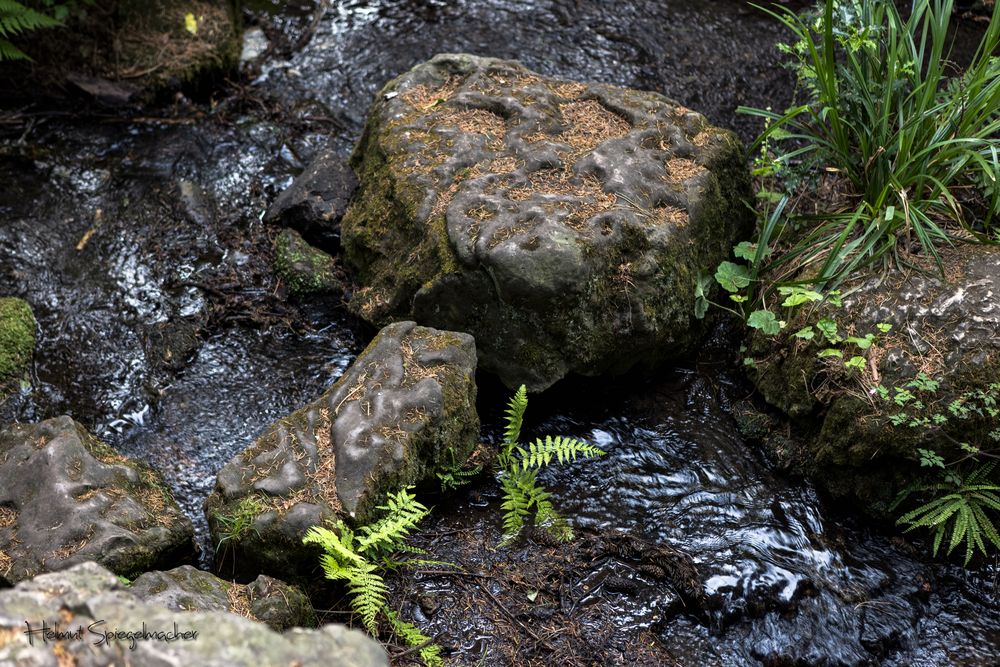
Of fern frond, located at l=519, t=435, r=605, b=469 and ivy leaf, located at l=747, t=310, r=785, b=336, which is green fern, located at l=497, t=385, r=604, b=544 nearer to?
fern frond, located at l=519, t=435, r=605, b=469

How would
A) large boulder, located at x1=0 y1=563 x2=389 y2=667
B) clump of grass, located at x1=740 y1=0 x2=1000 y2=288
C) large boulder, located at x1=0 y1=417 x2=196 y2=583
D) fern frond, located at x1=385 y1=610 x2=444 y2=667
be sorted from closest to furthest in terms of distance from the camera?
large boulder, located at x1=0 y1=563 x2=389 y2=667
fern frond, located at x1=385 y1=610 x2=444 y2=667
large boulder, located at x1=0 y1=417 x2=196 y2=583
clump of grass, located at x1=740 y1=0 x2=1000 y2=288

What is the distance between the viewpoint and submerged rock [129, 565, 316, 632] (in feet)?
10.9

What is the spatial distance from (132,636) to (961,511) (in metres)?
3.80

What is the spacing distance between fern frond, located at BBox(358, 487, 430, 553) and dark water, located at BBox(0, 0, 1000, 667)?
1.28 feet

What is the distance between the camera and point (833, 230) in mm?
4824

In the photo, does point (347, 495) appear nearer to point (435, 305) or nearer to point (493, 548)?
point (493, 548)

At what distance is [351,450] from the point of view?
3.93 metres

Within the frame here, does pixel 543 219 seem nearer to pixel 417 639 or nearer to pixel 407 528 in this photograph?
pixel 407 528

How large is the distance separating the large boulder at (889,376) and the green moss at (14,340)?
4.28 metres

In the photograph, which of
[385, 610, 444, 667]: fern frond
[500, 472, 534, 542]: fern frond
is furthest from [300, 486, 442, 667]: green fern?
[500, 472, 534, 542]: fern frond

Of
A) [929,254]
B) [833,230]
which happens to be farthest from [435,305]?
[929,254]

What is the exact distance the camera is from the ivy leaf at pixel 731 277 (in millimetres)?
4820

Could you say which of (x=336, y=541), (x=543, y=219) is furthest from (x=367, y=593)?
(x=543, y=219)

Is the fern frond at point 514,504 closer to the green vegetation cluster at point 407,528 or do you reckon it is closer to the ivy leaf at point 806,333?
the green vegetation cluster at point 407,528
